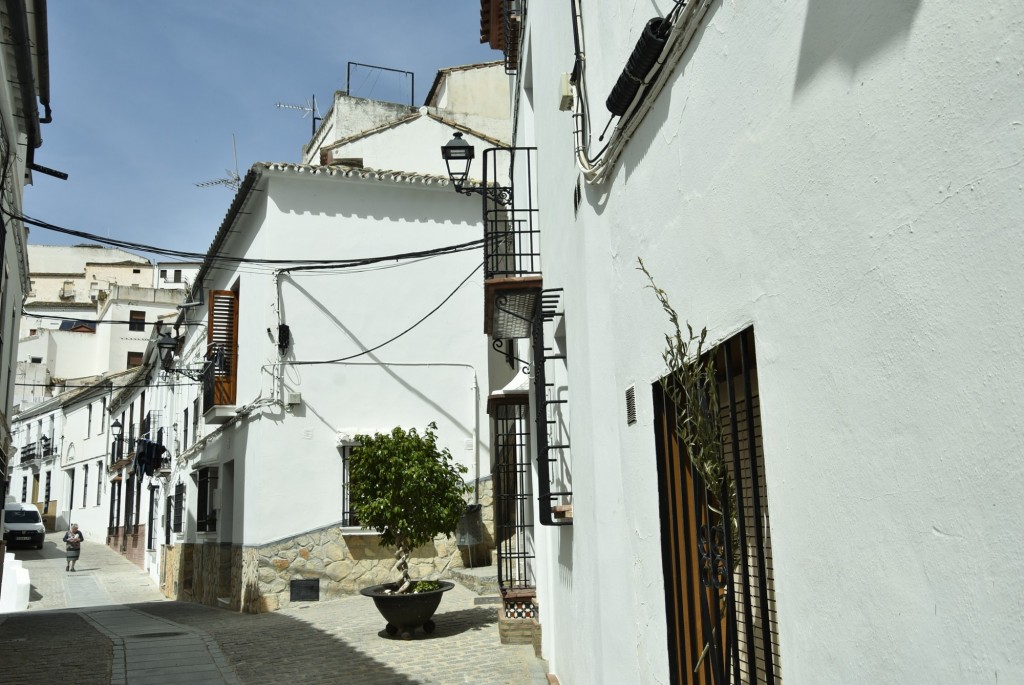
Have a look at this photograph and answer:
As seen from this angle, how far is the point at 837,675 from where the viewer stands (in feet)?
7.76

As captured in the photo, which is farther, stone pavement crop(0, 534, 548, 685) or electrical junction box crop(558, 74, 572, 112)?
stone pavement crop(0, 534, 548, 685)

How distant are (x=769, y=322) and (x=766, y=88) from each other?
0.75 meters

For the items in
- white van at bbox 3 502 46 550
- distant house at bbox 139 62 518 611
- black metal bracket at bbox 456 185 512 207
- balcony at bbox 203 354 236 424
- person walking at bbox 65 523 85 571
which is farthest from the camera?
white van at bbox 3 502 46 550

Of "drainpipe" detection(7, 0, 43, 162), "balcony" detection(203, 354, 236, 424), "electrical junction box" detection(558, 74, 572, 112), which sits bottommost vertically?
"balcony" detection(203, 354, 236, 424)

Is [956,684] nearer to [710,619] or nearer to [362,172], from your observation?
[710,619]

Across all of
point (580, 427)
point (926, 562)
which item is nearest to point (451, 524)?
point (580, 427)

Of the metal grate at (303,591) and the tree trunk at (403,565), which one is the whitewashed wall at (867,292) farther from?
the metal grate at (303,591)

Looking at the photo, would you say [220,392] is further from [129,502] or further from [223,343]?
[129,502]

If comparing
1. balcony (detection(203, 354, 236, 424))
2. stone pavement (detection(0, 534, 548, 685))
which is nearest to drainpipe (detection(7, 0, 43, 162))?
balcony (detection(203, 354, 236, 424))

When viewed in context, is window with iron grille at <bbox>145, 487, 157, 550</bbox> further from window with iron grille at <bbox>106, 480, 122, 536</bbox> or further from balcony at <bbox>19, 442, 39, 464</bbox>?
balcony at <bbox>19, 442, 39, 464</bbox>

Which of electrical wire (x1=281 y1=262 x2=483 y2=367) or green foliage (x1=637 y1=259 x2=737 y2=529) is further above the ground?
electrical wire (x1=281 y1=262 x2=483 y2=367)

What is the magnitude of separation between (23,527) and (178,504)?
566 inches

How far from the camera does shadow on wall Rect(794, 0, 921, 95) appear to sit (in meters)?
2.04

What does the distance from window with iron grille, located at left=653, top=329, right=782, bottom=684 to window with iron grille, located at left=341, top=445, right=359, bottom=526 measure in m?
11.1
